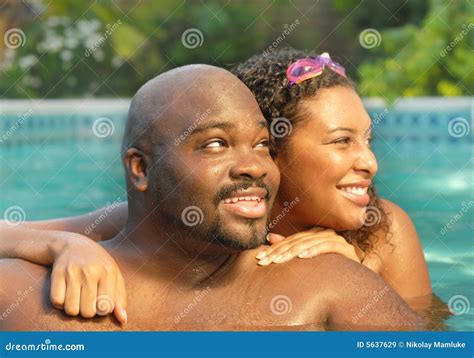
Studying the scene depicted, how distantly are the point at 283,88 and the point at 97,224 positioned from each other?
4.09 ft

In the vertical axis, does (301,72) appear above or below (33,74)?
above

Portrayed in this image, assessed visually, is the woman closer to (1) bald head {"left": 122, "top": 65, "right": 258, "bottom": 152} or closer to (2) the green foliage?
(1) bald head {"left": 122, "top": 65, "right": 258, "bottom": 152}

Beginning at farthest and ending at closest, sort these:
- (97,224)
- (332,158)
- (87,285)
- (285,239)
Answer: (97,224) < (332,158) < (285,239) < (87,285)

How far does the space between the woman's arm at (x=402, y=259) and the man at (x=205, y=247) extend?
3.09 ft

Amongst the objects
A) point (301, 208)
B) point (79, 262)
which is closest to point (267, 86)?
point (301, 208)

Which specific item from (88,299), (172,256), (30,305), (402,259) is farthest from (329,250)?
(30,305)

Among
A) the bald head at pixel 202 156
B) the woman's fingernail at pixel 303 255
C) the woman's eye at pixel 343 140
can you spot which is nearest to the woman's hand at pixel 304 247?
the woman's fingernail at pixel 303 255

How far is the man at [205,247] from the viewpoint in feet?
13.9

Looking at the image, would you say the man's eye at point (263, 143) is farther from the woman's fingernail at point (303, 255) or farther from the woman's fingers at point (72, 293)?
the woman's fingers at point (72, 293)

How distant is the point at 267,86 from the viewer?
5012 millimetres

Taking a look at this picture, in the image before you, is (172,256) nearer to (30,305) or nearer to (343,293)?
(30,305)

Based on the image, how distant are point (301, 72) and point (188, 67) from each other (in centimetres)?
71

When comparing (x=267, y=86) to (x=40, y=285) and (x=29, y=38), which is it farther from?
(x=29, y=38)

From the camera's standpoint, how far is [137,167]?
449 cm
